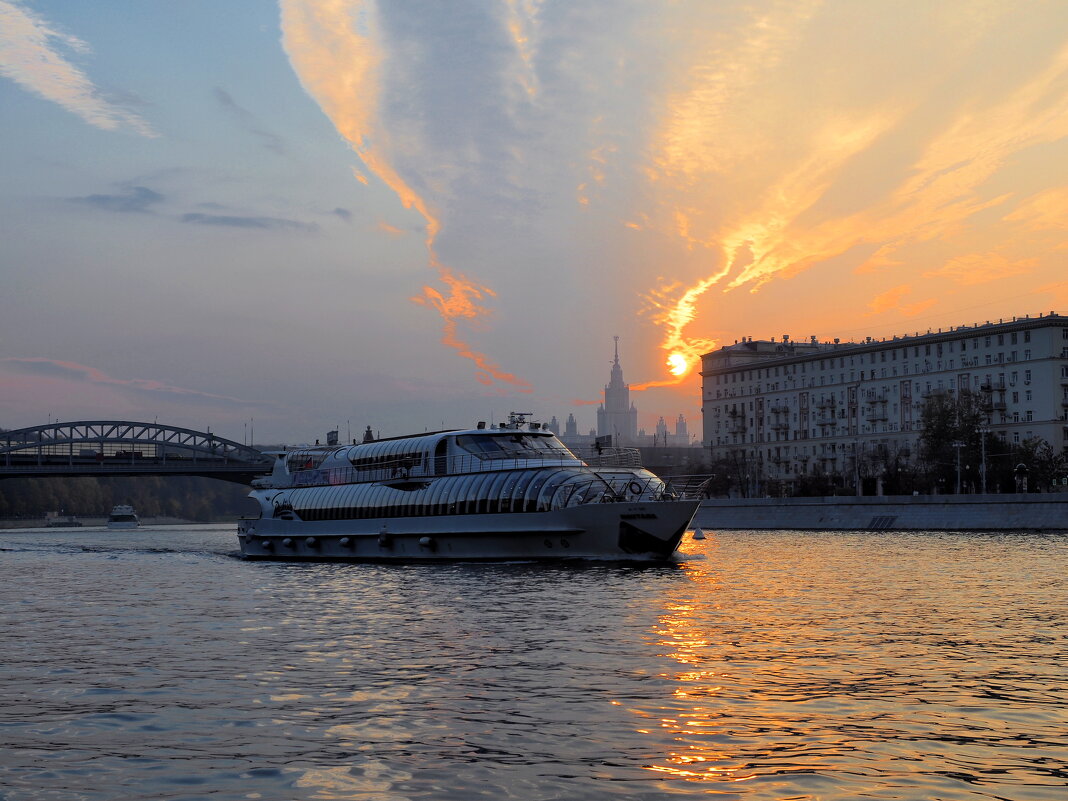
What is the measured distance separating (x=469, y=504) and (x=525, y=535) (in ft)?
18.0

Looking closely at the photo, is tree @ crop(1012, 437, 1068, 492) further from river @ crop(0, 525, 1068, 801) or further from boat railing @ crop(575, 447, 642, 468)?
river @ crop(0, 525, 1068, 801)

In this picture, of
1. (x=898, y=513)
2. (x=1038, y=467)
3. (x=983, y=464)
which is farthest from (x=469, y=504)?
(x=1038, y=467)

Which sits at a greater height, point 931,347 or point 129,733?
point 931,347

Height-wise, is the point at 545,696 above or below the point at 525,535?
below

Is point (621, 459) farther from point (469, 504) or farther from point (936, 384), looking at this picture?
point (936, 384)

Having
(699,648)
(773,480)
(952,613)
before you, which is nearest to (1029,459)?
(773,480)

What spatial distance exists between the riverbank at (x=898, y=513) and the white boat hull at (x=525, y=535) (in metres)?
47.7

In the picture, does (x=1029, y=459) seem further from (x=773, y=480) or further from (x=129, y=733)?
(x=129, y=733)

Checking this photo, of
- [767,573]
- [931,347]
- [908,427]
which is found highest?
[931,347]

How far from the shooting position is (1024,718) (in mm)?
17156

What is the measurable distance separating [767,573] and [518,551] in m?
12.9

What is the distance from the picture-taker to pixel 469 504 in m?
61.6

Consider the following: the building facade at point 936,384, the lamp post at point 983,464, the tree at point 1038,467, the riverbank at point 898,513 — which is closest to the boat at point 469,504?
the riverbank at point 898,513

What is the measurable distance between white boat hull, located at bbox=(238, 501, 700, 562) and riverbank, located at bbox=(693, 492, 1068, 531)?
47676 millimetres
